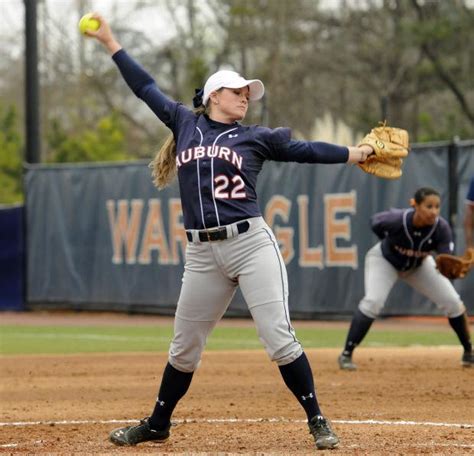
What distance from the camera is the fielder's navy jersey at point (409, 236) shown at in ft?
34.1

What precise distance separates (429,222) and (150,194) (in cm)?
948

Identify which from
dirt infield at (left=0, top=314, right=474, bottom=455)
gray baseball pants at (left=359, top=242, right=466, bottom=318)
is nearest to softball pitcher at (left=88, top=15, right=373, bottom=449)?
dirt infield at (left=0, top=314, right=474, bottom=455)

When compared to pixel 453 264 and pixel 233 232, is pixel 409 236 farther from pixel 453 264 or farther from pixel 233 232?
pixel 233 232

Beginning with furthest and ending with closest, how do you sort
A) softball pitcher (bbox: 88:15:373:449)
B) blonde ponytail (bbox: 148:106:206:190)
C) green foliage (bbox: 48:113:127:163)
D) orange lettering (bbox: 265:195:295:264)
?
green foliage (bbox: 48:113:127:163) → orange lettering (bbox: 265:195:295:264) → blonde ponytail (bbox: 148:106:206:190) → softball pitcher (bbox: 88:15:373:449)

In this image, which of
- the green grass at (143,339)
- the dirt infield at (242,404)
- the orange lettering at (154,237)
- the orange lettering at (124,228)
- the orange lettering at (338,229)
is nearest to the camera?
the dirt infield at (242,404)

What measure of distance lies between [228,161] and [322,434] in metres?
1.44

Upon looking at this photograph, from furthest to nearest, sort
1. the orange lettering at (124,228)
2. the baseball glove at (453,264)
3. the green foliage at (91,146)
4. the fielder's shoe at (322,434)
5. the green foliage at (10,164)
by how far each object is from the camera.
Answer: the green foliage at (10,164), the green foliage at (91,146), the orange lettering at (124,228), the baseball glove at (453,264), the fielder's shoe at (322,434)

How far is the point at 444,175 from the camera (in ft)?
51.6

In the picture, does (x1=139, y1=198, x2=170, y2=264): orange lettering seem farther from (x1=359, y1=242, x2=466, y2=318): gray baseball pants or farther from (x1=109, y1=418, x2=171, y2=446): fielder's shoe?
(x1=109, y1=418, x2=171, y2=446): fielder's shoe

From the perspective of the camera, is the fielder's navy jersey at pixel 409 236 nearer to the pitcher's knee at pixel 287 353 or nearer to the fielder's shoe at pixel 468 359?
the fielder's shoe at pixel 468 359

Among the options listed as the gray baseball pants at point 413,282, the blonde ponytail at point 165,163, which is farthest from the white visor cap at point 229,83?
the gray baseball pants at point 413,282

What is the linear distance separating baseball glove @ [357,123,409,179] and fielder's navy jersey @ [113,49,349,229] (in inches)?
9.2

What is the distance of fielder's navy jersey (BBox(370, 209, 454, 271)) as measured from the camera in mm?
10398

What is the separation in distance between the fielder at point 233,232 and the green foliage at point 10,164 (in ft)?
84.2
